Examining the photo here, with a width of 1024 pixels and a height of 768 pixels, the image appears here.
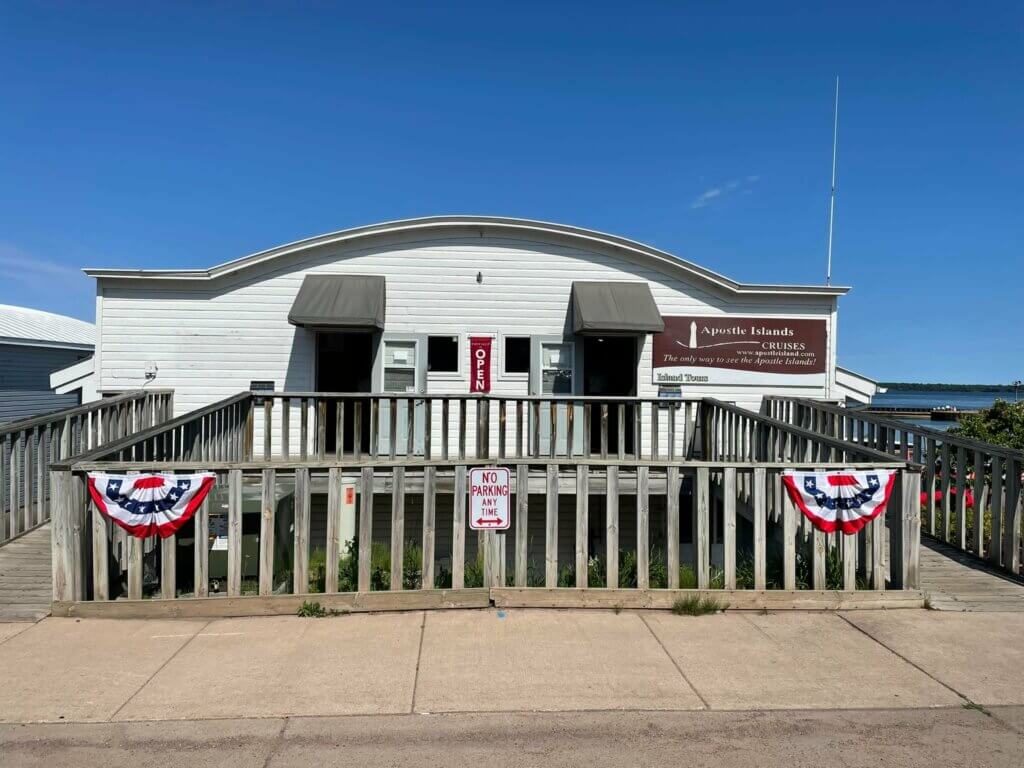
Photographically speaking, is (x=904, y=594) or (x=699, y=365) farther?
(x=699, y=365)

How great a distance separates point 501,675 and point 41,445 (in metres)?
6.11

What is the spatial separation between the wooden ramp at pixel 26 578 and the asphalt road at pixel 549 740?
1958mm

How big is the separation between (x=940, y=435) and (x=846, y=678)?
4146mm

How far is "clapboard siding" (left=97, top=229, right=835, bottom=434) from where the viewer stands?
10.6 m

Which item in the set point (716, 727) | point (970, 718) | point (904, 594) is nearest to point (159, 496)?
point (716, 727)

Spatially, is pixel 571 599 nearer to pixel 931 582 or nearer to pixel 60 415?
pixel 931 582

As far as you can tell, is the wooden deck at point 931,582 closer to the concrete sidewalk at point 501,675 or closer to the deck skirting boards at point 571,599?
the concrete sidewalk at point 501,675

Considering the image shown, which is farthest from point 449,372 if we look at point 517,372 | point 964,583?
point 964,583

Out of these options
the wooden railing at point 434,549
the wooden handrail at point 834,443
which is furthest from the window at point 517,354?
the wooden railing at point 434,549

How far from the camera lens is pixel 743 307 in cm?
1123

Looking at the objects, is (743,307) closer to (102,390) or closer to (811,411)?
(811,411)

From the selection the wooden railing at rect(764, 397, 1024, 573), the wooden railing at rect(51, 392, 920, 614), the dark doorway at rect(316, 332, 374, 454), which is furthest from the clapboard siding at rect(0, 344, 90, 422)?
the wooden railing at rect(764, 397, 1024, 573)

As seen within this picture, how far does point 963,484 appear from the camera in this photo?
22.8 feet

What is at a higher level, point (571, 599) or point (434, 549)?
point (434, 549)
